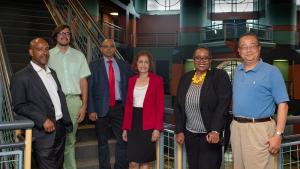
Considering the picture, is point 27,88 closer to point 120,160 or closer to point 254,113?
point 120,160

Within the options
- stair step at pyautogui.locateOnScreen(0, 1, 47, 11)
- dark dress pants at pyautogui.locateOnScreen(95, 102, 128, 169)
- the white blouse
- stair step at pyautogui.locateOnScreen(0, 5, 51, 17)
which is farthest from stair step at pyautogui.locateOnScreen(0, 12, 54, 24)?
Result: the white blouse

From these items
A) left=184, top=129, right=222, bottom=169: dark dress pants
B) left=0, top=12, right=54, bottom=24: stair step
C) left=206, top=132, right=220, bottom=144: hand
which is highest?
left=0, top=12, right=54, bottom=24: stair step

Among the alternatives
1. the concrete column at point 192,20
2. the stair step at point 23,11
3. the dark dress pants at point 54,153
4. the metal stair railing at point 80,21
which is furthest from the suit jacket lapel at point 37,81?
the concrete column at point 192,20

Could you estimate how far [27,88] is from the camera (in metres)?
2.69

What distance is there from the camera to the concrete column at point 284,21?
683 inches

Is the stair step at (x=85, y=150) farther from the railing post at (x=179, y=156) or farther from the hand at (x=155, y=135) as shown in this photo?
the railing post at (x=179, y=156)

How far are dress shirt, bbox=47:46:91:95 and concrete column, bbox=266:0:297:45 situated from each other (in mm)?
16368

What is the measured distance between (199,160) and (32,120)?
146 centimetres

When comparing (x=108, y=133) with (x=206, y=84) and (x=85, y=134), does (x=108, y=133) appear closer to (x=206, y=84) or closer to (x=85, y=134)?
(x=85, y=134)

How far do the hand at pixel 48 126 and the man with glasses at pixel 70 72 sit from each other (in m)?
0.58

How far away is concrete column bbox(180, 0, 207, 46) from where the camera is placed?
18.3 meters

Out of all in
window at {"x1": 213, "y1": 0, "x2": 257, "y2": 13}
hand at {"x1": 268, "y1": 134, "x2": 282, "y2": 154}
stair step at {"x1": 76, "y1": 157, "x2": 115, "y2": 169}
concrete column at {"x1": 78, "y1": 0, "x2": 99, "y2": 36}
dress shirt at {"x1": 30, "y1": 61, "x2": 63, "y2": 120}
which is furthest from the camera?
window at {"x1": 213, "y1": 0, "x2": 257, "y2": 13}

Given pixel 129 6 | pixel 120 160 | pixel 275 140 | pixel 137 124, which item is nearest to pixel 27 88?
pixel 137 124

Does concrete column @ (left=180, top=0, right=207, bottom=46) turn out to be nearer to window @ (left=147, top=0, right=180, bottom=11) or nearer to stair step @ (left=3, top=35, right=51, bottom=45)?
window @ (left=147, top=0, right=180, bottom=11)
